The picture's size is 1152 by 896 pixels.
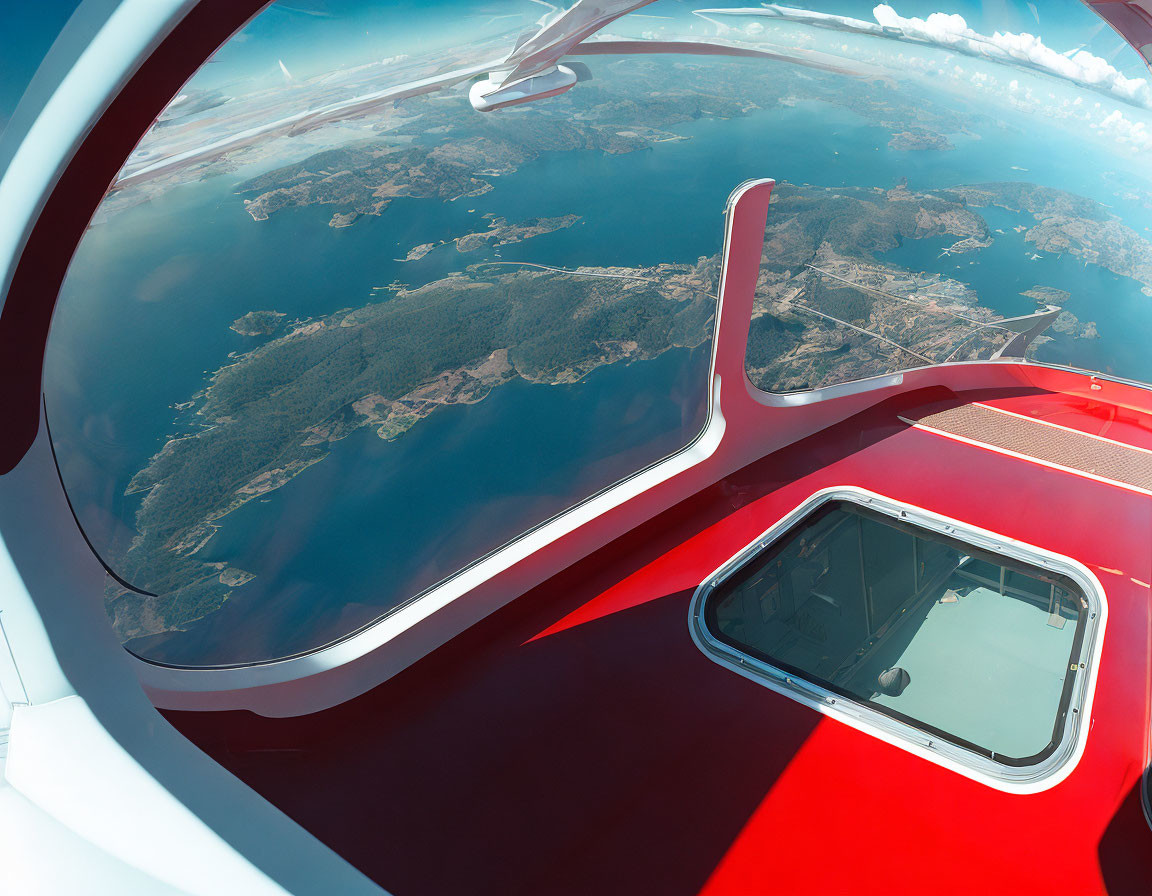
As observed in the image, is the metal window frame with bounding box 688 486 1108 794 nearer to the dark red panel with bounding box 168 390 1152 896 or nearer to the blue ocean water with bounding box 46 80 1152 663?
the dark red panel with bounding box 168 390 1152 896

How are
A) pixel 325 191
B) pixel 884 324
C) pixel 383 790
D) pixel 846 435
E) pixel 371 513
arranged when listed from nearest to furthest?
pixel 383 790, pixel 846 435, pixel 884 324, pixel 371 513, pixel 325 191

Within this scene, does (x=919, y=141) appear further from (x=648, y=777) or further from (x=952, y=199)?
(x=648, y=777)

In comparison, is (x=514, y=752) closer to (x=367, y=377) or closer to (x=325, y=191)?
(x=325, y=191)

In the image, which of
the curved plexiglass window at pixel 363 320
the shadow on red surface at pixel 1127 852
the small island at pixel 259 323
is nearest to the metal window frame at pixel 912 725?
the shadow on red surface at pixel 1127 852

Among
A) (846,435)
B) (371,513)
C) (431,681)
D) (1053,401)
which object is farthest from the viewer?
(371,513)

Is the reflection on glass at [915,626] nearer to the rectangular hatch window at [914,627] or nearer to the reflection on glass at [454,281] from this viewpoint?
the rectangular hatch window at [914,627]

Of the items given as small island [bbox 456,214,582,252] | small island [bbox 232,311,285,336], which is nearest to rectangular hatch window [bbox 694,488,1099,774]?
small island [bbox 456,214,582,252]

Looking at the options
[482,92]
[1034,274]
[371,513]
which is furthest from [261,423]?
[1034,274]
